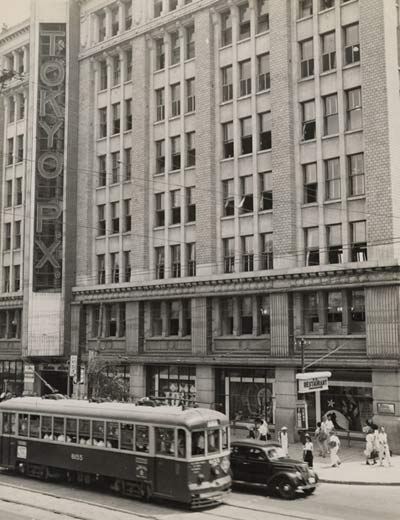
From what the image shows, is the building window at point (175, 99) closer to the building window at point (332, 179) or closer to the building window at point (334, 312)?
the building window at point (332, 179)

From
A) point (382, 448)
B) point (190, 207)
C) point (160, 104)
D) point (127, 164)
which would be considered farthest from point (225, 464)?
point (160, 104)

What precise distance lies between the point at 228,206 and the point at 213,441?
69.3 feet

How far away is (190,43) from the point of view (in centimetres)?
4322

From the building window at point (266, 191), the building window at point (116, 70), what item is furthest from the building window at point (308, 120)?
the building window at point (116, 70)

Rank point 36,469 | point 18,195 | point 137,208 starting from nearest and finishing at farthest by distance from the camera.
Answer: point 36,469 < point 137,208 < point 18,195

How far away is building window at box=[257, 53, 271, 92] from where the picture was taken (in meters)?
38.9

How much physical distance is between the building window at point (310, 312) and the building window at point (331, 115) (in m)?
8.89

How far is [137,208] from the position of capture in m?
44.3

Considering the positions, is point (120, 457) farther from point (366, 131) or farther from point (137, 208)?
point (137, 208)

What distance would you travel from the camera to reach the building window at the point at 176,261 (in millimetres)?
42188

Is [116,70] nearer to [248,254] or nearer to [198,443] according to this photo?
[248,254]

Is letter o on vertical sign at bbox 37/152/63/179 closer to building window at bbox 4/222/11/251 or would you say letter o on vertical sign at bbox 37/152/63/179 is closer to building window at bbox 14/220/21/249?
building window at bbox 14/220/21/249

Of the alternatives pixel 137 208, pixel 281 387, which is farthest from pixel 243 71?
pixel 281 387

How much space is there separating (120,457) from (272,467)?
494cm
